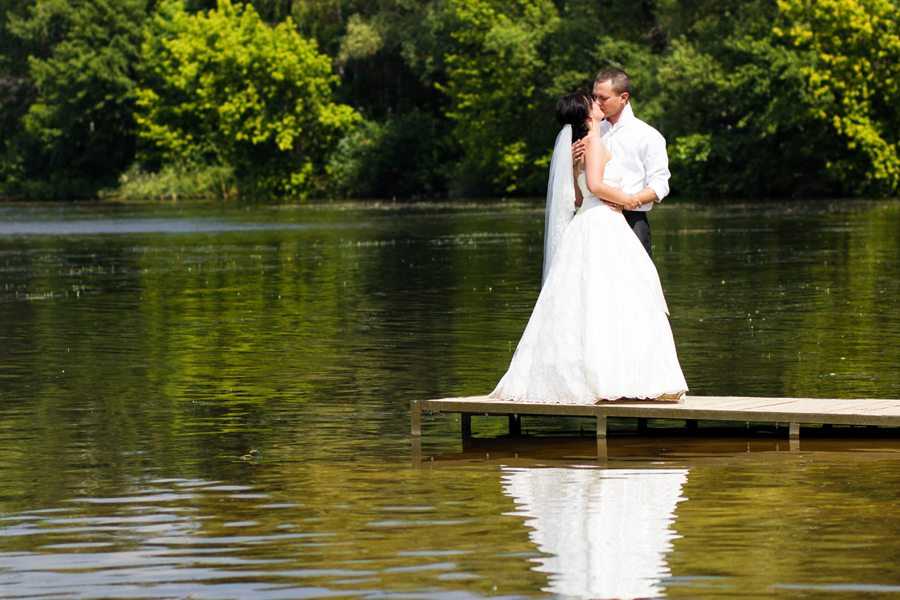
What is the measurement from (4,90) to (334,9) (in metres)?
21.2

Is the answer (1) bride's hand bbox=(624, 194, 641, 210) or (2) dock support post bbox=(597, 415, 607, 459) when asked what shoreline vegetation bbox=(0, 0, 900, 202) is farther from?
(2) dock support post bbox=(597, 415, 607, 459)

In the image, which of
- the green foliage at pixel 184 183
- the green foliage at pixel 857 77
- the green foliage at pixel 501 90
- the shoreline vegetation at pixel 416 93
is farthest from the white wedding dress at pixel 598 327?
the green foliage at pixel 184 183

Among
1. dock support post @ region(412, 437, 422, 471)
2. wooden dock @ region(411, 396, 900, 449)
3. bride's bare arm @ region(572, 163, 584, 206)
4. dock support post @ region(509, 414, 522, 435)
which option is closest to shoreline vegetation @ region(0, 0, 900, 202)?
dock support post @ region(509, 414, 522, 435)

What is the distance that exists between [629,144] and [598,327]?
110cm

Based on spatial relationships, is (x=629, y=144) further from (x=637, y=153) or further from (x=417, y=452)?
(x=417, y=452)

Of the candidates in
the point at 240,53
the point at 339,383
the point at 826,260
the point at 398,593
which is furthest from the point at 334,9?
the point at 398,593

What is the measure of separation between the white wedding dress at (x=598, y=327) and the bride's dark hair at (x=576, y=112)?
10.7 inches

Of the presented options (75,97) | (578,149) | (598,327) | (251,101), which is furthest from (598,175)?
(75,97)

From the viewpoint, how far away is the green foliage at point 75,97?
269ft

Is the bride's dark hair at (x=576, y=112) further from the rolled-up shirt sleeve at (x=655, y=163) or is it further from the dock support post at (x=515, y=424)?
the dock support post at (x=515, y=424)

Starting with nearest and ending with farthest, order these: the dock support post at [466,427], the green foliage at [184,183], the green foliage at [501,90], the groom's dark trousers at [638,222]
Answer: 1. the groom's dark trousers at [638,222]
2. the dock support post at [466,427]
3. the green foliage at [501,90]
4. the green foliage at [184,183]

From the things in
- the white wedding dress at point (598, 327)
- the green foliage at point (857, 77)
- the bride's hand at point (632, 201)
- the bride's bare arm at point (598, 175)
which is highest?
the green foliage at point (857, 77)

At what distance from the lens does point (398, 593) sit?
5.46 metres

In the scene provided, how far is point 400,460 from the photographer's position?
8445 mm
